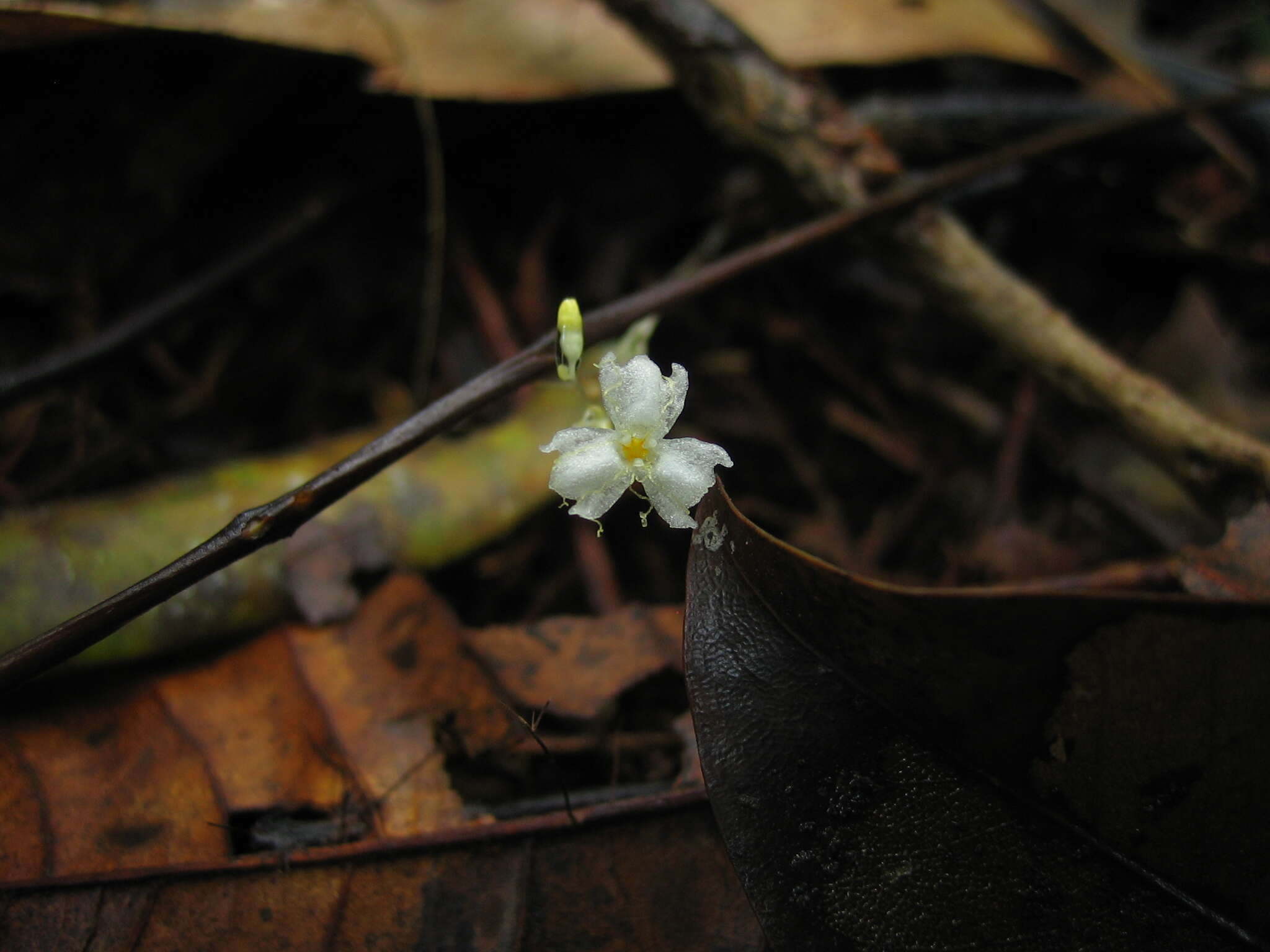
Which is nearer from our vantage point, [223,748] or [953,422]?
[223,748]

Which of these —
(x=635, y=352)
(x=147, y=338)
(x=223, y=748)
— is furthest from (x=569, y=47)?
(x=223, y=748)

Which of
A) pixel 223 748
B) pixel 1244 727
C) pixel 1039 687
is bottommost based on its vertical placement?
pixel 1244 727

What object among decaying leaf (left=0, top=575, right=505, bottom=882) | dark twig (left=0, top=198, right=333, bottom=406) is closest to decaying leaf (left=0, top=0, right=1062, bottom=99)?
dark twig (left=0, top=198, right=333, bottom=406)

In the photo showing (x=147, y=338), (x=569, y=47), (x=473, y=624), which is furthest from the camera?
(x=569, y=47)

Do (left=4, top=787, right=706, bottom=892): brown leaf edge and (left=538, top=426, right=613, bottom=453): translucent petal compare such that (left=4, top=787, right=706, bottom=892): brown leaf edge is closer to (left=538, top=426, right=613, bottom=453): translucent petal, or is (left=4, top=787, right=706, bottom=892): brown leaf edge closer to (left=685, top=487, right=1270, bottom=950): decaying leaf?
(left=685, top=487, right=1270, bottom=950): decaying leaf

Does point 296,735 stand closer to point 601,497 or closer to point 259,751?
point 259,751

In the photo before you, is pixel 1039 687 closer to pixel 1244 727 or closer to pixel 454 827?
pixel 1244 727
